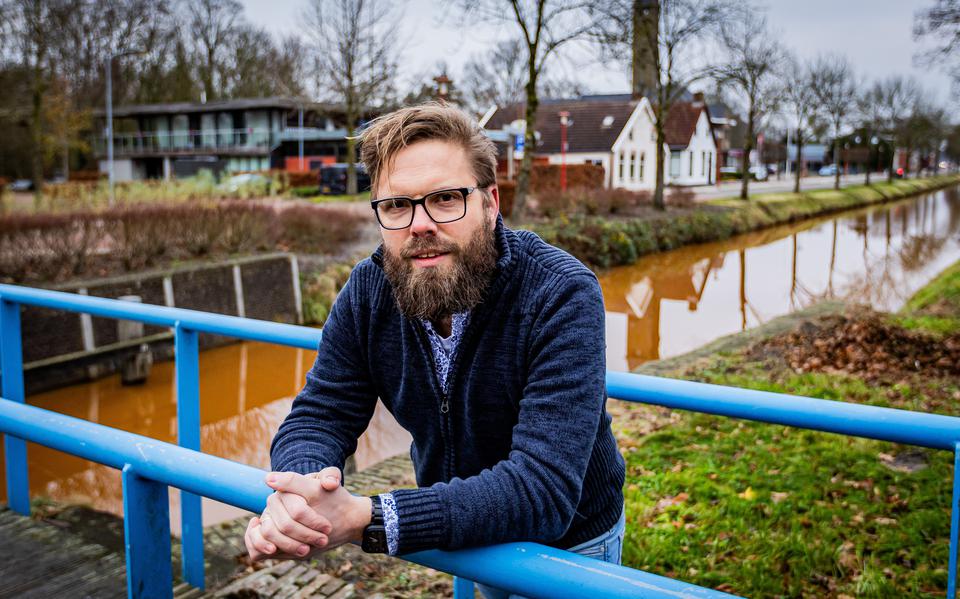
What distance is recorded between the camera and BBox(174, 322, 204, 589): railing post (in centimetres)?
295

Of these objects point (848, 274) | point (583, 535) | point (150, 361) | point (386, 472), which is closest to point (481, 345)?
point (583, 535)

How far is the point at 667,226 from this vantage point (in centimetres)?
2300

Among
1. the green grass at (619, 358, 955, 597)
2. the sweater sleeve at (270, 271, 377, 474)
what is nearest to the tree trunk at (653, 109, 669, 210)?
the green grass at (619, 358, 955, 597)

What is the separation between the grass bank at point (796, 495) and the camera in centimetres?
355

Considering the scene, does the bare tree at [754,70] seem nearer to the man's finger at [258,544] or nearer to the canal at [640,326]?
the canal at [640,326]

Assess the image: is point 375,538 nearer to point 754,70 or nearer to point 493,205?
point 493,205

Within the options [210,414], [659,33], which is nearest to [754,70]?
[659,33]

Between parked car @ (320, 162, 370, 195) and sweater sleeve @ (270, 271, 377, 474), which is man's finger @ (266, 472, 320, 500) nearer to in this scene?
A: sweater sleeve @ (270, 271, 377, 474)

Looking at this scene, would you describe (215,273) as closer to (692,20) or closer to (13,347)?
(13,347)

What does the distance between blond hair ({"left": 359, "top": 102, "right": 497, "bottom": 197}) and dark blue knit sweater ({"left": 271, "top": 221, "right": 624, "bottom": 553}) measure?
0.53ft

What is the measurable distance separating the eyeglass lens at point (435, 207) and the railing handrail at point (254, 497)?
23.6 inches

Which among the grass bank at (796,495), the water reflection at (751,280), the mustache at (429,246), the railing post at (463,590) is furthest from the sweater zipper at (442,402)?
the water reflection at (751,280)

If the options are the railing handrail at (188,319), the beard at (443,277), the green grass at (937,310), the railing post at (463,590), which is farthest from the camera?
the green grass at (937,310)

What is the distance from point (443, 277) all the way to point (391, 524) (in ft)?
1.72
